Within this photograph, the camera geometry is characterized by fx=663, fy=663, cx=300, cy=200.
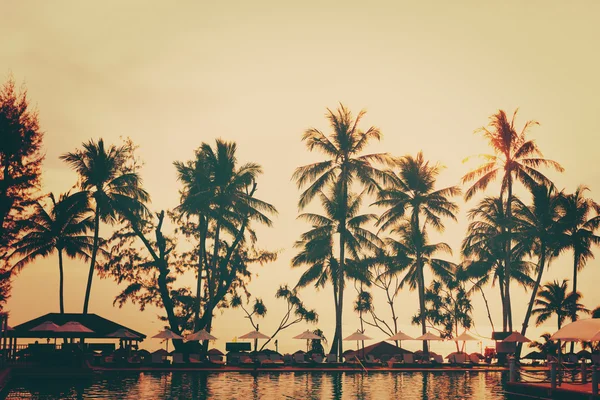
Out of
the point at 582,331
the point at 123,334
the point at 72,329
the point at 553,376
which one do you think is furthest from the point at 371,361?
the point at 582,331

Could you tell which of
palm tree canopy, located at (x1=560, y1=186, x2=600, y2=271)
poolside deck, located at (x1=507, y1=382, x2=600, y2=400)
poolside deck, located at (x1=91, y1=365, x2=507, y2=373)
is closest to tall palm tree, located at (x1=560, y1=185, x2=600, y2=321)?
palm tree canopy, located at (x1=560, y1=186, x2=600, y2=271)

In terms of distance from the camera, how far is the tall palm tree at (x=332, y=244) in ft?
183

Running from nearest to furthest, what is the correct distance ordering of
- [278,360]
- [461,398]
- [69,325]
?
[461,398] < [69,325] < [278,360]

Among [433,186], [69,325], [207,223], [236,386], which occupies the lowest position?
[236,386]

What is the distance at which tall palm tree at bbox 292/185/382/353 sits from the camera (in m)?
55.8

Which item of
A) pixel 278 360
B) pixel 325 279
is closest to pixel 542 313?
pixel 325 279

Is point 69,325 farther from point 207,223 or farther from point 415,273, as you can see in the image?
point 415,273

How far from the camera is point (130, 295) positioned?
55.3 meters

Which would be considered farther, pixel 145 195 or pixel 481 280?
pixel 481 280

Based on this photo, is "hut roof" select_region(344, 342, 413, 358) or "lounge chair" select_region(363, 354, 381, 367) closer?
"lounge chair" select_region(363, 354, 381, 367)

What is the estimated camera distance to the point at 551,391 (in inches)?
1081

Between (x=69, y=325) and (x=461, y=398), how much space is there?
25885 mm

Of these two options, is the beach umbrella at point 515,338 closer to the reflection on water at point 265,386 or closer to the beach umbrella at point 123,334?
the reflection on water at point 265,386

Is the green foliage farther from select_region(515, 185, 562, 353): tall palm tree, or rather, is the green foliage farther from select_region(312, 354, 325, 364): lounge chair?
select_region(515, 185, 562, 353): tall palm tree
